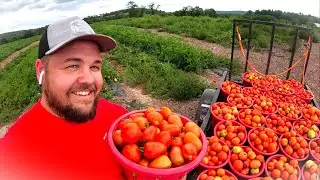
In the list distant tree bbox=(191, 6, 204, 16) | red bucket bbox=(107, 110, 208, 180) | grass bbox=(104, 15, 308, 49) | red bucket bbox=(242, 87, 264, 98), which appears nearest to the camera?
red bucket bbox=(107, 110, 208, 180)

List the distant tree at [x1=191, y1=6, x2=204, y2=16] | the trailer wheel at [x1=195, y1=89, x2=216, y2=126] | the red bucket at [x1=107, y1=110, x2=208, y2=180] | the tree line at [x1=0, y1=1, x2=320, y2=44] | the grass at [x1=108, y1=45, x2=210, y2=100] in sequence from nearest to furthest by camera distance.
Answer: the red bucket at [x1=107, y1=110, x2=208, y2=180] → the trailer wheel at [x1=195, y1=89, x2=216, y2=126] → the grass at [x1=108, y1=45, x2=210, y2=100] → the tree line at [x1=0, y1=1, x2=320, y2=44] → the distant tree at [x1=191, y1=6, x2=204, y2=16]

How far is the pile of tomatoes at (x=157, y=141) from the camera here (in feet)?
5.56

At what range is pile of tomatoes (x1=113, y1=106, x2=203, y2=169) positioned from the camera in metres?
1.69

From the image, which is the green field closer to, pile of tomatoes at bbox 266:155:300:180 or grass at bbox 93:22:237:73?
grass at bbox 93:22:237:73

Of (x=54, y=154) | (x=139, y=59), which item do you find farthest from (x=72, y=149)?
(x=139, y=59)

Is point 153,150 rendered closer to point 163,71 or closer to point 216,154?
point 216,154

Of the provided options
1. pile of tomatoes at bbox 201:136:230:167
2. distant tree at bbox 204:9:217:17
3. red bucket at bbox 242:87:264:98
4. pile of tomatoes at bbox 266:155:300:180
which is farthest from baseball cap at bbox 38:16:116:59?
distant tree at bbox 204:9:217:17

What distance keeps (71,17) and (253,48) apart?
12.2 m

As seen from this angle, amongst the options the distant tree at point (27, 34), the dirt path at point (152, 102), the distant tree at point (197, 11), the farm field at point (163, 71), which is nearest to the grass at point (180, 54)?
the farm field at point (163, 71)

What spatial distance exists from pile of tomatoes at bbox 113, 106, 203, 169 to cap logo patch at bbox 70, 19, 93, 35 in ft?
1.95

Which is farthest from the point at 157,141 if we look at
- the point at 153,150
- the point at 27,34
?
the point at 27,34

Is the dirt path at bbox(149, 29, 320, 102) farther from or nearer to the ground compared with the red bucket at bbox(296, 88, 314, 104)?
nearer to the ground

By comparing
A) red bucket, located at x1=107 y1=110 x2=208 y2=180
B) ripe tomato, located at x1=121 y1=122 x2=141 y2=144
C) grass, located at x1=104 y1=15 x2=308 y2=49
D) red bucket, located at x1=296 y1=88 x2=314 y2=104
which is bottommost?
grass, located at x1=104 y1=15 x2=308 y2=49

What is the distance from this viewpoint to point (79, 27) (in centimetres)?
199
